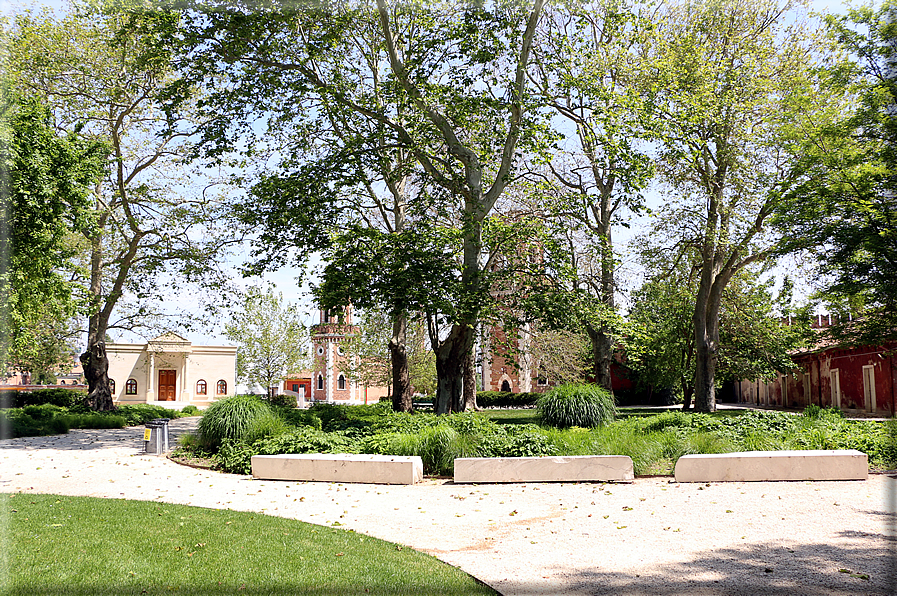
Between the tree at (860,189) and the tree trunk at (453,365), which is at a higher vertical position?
the tree at (860,189)

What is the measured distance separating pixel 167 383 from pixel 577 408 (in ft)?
138

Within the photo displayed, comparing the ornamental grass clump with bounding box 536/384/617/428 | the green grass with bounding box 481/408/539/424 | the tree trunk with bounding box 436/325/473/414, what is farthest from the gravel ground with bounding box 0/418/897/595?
the tree trunk with bounding box 436/325/473/414

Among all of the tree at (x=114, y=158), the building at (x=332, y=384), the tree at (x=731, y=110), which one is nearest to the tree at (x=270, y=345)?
the building at (x=332, y=384)

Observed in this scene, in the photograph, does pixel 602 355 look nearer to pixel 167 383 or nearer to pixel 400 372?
pixel 400 372

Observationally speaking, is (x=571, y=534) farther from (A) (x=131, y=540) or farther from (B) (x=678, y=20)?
(B) (x=678, y=20)

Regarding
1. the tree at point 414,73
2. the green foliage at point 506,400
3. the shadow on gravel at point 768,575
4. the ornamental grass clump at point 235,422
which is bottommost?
the green foliage at point 506,400

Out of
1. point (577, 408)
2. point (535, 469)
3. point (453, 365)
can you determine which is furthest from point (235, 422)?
point (577, 408)

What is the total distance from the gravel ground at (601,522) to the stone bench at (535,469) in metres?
0.22

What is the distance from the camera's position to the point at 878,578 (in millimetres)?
5070

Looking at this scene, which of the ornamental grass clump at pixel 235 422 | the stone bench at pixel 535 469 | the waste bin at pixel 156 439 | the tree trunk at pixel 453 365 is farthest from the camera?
the tree trunk at pixel 453 365

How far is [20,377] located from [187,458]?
55406mm

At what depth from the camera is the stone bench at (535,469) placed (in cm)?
1009

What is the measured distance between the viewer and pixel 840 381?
100ft

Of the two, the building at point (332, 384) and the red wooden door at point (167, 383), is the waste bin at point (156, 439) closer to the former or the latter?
the building at point (332, 384)
